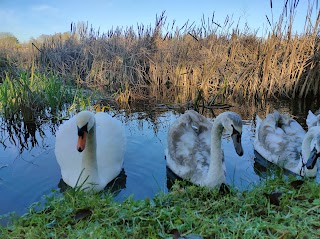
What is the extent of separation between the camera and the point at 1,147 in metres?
6.51

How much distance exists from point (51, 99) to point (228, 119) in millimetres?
5301

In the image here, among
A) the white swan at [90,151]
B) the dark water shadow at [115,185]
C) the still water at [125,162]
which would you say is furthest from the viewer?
the dark water shadow at [115,185]

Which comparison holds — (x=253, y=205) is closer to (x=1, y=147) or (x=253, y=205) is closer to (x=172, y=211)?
(x=172, y=211)

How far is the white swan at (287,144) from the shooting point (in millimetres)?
4871

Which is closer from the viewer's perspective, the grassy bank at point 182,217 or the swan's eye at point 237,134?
the grassy bank at point 182,217

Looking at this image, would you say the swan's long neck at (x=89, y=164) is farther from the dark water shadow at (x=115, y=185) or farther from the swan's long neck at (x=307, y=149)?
the swan's long neck at (x=307, y=149)

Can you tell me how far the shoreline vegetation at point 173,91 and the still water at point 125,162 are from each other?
43cm

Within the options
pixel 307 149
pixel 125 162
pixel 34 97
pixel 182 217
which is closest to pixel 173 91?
pixel 34 97

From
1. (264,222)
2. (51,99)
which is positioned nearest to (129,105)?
(51,99)

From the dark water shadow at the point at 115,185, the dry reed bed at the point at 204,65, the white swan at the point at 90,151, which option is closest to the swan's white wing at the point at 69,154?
the white swan at the point at 90,151

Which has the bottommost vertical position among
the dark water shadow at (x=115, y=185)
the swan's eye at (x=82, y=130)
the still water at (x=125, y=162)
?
the dark water shadow at (x=115, y=185)

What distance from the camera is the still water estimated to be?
4.79 meters

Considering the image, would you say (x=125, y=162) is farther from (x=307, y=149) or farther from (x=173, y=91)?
(x=173, y=91)

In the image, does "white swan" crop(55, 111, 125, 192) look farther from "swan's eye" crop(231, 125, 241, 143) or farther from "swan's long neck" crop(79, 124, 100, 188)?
"swan's eye" crop(231, 125, 241, 143)
